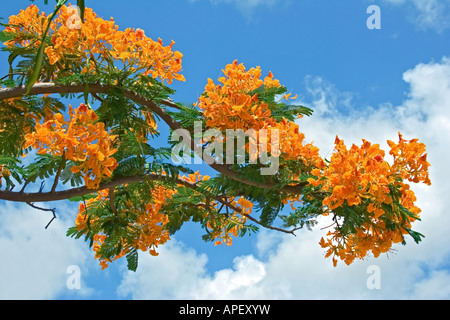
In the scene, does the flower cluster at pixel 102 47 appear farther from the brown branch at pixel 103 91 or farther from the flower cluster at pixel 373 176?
the flower cluster at pixel 373 176

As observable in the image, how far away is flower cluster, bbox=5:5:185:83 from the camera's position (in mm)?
3375

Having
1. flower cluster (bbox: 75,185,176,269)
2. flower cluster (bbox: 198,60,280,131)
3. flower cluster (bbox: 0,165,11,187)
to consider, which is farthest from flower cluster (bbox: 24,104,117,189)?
flower cluster (bbox: 75,185,176,269)

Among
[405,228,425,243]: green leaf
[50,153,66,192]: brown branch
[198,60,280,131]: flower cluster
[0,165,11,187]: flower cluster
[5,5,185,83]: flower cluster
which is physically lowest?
[405,228,425,243]: green leaf

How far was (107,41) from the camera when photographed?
11.3ft

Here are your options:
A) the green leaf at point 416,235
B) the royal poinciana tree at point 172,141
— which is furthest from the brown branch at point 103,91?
the green leaf at point 416,235

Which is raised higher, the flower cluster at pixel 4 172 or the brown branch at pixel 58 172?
the flower cluster at pixel 4 172

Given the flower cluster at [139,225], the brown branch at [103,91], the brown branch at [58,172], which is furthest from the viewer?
the flower cluster at [139,225]

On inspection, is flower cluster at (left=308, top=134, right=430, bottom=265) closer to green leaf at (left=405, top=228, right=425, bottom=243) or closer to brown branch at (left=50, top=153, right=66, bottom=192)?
green leaf at (left=405, top=228, right=425, bottom=243)

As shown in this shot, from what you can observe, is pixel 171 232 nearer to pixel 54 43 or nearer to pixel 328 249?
pixel 328 249

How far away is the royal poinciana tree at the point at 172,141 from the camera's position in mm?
2818

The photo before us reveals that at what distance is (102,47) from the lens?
3.47m

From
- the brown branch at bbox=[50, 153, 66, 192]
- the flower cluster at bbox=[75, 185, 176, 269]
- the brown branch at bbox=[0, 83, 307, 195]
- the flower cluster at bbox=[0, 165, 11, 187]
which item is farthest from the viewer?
the flower cluster at bbox=[75, 185, 176, 269]

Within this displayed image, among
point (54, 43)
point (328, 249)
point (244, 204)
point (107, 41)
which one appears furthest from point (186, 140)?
point (244, 204)

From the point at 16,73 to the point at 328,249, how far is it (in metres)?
2.88
